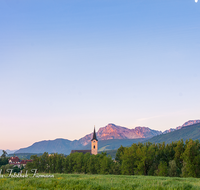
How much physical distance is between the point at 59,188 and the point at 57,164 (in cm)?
8827

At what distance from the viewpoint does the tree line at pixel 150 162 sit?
64.6 meters

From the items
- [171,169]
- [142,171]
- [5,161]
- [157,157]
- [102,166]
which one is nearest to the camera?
[171,169]

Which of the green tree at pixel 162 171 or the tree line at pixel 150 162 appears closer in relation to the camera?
the green tree at pixel 162 171

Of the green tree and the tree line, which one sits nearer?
the green tree

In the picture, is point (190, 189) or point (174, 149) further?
point (174, 149)

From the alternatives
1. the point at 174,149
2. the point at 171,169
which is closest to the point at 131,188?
the point at 171,169

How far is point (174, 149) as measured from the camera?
7456cm

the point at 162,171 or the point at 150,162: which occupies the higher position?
the point at 150,162

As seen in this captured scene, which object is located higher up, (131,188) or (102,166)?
(131,188)

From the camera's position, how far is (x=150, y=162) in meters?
73.8

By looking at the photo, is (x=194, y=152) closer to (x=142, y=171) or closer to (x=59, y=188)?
(x=142, y=171)

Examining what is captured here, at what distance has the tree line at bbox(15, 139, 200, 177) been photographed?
212 feet

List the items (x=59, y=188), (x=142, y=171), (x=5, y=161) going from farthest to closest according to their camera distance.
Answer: (x=5, y=161), (x=142, y=171), (x=59, y=188)

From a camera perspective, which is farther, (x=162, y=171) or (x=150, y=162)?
(x=150, y=162)
